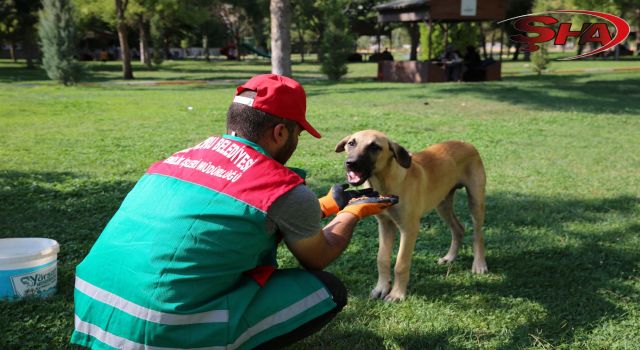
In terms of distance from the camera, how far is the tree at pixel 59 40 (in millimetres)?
24891

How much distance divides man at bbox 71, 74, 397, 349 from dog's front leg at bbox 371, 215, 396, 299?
1.63 m

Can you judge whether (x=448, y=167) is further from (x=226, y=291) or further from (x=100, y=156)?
(x=100, y=156)

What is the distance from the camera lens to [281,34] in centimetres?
1599

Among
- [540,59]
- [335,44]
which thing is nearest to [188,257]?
[335,44]

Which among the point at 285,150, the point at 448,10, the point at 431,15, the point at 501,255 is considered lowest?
the point at 501,255

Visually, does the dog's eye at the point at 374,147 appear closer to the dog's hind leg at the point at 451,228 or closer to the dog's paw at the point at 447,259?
the dog's hind leg at the point at 451,228

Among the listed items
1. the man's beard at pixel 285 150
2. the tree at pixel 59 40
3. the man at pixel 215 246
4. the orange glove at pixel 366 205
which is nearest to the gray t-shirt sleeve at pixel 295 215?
the man at pixel 215 246

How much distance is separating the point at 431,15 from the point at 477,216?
2251 centimetres

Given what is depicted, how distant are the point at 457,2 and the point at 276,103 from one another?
83.1 ft

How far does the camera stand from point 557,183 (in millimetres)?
7762

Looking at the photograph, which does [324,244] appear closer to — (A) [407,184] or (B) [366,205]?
(B) [366,205]

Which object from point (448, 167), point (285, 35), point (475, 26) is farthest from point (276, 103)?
point (475, 26)

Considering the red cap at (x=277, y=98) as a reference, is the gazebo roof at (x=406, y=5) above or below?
above

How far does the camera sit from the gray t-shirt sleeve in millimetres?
2562
